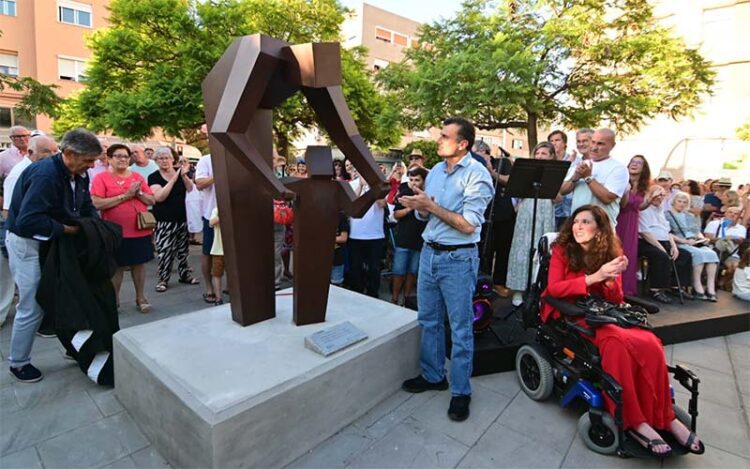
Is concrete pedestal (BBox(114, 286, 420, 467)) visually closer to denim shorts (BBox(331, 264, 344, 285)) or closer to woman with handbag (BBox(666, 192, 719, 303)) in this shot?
denim shorts (BBox(331, 264, 344, 285))

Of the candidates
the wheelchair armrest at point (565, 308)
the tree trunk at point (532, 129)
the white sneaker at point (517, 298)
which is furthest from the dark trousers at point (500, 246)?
the tree trunk at point (532, 129)

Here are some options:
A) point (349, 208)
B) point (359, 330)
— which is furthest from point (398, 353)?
point (349, 208)

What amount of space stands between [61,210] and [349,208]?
6.70 ft

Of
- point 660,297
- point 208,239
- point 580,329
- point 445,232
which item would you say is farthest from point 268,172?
point 660,297

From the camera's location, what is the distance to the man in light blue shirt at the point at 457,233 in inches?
103

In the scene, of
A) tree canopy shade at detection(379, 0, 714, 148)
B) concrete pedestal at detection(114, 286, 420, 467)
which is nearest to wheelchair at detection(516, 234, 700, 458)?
concrete pedestal at detection(114, 286, 420, 467)

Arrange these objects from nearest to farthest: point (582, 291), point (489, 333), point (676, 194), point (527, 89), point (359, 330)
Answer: point (582, 291), point (359, 330), point (489, 333), point (676, 194), point (527, 89)

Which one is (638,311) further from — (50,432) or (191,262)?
(191,262)

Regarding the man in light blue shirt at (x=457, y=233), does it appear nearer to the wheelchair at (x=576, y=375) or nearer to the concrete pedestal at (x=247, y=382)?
the concrete pedestal at (x=247, y=382)

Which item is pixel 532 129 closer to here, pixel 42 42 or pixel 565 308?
pixel 565 308

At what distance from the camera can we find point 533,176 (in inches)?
149

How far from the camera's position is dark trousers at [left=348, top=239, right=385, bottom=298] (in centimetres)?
501

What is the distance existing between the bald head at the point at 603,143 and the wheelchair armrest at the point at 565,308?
6.54ft

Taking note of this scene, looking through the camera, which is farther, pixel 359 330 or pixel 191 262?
pixel 191 262
